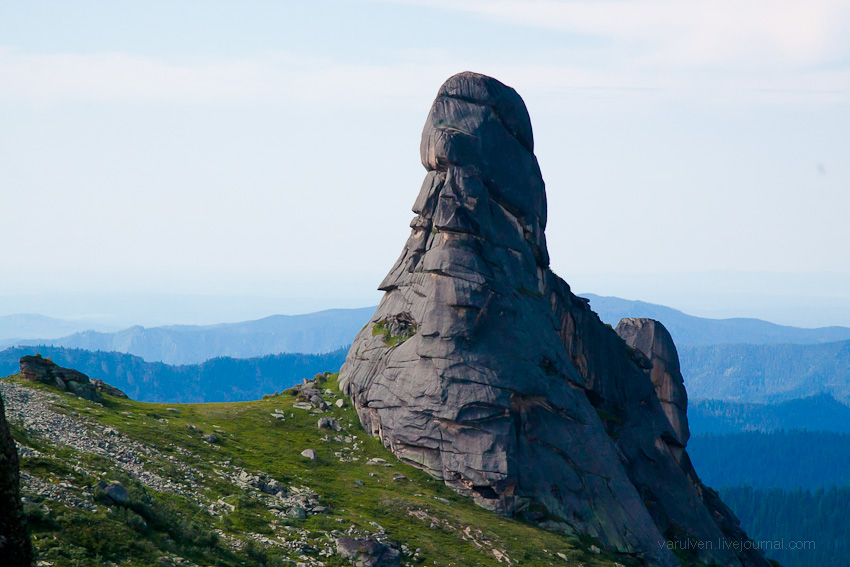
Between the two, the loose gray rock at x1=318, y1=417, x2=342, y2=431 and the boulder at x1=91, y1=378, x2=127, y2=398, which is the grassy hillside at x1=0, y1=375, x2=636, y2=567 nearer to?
the loose gray rock at x1=318, y1=417, x2=342, y2=431

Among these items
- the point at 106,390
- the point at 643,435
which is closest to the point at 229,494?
the point at 106,390

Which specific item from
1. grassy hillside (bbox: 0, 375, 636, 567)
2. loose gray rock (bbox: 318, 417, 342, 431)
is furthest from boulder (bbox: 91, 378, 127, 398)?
loose gray rock (bbox: 318, 417, 342, 431)

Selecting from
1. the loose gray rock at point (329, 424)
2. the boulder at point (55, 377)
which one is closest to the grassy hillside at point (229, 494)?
the loose gray rock at point (329, 424)

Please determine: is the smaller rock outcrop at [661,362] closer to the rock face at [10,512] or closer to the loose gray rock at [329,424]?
the loose gray rock at [329,424]

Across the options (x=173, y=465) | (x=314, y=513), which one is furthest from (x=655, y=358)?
(x=173, y=465)

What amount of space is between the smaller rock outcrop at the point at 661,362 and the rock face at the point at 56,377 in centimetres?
6322

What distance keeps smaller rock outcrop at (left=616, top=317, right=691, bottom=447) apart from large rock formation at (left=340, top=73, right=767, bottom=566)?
6.61m

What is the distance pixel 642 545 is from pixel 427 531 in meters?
23.5

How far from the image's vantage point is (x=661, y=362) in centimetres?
10769

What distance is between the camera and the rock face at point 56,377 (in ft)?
252

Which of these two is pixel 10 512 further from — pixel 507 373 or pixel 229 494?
pixel 507 373

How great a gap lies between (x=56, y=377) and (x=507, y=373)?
137 feet

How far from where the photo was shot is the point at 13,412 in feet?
207

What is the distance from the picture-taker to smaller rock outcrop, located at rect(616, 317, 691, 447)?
10619 centimetres
